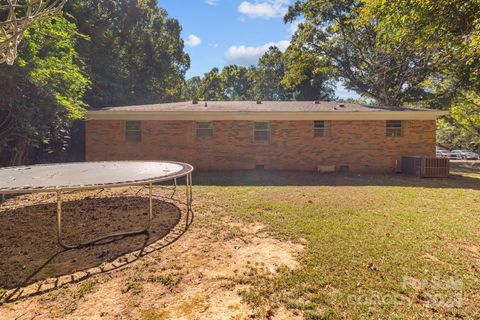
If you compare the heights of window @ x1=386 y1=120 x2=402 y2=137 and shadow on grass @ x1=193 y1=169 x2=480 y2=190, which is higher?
window @ x1=386 y1=120 x2=402 y2=137

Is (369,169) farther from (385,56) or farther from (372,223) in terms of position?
(385,56)

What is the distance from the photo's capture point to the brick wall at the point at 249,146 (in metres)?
12.7

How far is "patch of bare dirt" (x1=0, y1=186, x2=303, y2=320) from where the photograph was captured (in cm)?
259

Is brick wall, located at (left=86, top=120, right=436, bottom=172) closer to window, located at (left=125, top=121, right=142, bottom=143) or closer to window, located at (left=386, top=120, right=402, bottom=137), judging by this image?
window, located at (left=125, top=121, right=142, bottom=143)

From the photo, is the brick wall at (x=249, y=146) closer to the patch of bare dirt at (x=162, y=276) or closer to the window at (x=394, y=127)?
the window at (x=394, y=127)

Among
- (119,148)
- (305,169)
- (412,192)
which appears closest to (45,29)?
(119,148)

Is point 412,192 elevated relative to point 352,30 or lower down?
lower down

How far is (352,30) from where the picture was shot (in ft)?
74.2

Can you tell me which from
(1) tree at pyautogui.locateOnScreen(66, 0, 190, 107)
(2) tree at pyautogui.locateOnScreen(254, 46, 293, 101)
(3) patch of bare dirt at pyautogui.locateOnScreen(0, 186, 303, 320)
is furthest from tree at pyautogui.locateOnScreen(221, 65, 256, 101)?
(3) patch of bare dirt at pyautogui.locateOnScreen(0, 186, 303, 320)

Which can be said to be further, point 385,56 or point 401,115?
point 385,56

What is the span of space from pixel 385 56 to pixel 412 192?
18154 millimetres

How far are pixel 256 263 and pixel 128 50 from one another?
25021 mm

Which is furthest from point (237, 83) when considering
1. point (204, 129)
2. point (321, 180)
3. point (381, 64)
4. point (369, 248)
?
point (369, 248)

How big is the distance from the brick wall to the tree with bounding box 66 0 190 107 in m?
6.00
